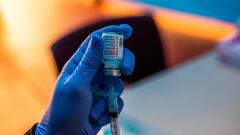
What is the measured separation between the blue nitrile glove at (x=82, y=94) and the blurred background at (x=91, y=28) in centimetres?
44

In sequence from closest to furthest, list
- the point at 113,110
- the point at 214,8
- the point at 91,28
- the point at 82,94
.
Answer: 1. the point at 82,94
2. the point at 113,110
3. the point at 91,28
4. the point at 214,8

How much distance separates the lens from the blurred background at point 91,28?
1.41 meters

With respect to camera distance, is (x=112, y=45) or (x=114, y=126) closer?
(x=112, y=45)

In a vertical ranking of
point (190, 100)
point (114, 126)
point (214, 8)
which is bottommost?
point (190, 100)

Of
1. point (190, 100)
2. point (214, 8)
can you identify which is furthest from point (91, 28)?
point (214, 8)

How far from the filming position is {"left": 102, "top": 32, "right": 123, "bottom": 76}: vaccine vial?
2.06ft

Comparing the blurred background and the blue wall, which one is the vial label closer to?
the blurred background

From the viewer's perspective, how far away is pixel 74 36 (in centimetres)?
124

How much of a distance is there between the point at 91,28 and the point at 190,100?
0.42 m

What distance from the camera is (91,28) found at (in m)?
1.23

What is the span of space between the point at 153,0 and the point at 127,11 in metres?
0.35

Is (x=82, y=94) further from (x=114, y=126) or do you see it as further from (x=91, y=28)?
(x=91, y=28)

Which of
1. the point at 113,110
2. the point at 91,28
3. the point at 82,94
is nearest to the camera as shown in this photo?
the point at 82,94

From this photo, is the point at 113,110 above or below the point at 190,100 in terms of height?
above
